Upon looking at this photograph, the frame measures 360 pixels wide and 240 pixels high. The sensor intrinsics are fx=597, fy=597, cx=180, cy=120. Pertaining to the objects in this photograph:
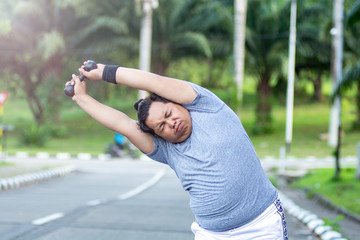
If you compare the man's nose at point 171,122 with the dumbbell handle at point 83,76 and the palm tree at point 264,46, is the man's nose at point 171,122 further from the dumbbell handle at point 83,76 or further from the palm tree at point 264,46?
the palm tree at point 264,46

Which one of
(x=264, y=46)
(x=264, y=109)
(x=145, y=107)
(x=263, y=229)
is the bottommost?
(x=264, y=109)

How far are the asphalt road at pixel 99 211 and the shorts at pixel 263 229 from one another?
12.5ft

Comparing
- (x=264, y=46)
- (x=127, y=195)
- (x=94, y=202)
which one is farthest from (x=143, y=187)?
(x=264, y=46)

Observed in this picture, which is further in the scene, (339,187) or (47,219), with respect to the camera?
(339,187)

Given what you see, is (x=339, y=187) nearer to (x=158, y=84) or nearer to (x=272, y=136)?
(x=158, y=84)

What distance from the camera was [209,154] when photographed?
3029mm

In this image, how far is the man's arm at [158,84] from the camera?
295cm

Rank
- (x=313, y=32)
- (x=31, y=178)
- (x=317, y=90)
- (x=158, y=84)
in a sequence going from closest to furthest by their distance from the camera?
(x=158, y=84) < (x=31, y=178) < (x=313, y=32) < (x=317, y=90)

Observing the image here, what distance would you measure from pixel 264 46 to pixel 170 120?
31545mm

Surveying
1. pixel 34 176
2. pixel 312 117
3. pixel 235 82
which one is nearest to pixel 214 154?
pixel 34 176

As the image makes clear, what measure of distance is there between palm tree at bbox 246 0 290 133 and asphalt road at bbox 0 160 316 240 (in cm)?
1818

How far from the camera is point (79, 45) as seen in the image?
3647cm

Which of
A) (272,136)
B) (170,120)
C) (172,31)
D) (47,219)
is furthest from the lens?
(172,31)

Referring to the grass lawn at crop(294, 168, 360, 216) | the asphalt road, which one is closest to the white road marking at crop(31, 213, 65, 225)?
the asphalt road
